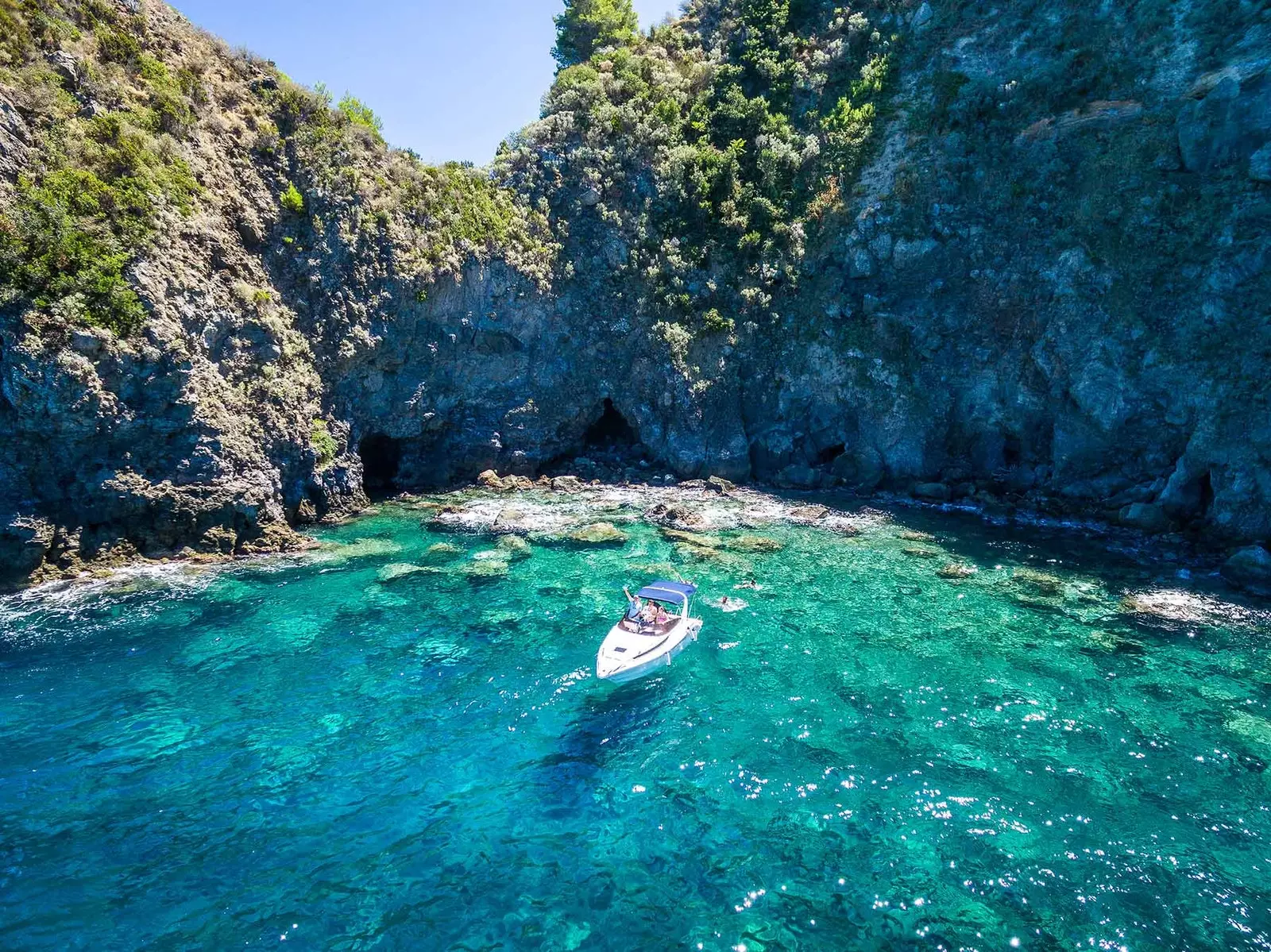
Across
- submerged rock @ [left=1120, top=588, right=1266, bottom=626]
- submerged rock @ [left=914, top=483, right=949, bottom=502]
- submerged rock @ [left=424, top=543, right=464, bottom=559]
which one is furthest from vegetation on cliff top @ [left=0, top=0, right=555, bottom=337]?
submerged rock @ [left=1120, top=588, right=1266, bottom=626]

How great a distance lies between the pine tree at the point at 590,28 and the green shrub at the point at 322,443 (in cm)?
4279

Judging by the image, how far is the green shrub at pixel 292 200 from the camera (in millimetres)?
35062

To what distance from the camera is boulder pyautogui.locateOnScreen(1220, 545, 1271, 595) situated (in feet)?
84.3

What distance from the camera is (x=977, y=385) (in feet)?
127

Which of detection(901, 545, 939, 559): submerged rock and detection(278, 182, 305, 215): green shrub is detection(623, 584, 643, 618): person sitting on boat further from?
detection(278, 182, 305, 215): green shrub

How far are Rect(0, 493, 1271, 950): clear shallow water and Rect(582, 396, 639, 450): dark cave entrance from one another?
2199 cm

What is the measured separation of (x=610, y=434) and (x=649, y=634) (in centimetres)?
A: 2894

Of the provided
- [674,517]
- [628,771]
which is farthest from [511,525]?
[628,771]

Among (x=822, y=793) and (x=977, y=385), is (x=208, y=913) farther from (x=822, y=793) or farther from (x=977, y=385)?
(x=977, y=385)

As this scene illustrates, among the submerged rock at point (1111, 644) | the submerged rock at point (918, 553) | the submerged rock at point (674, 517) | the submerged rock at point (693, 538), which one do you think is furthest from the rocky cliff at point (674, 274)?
the submerged rock at point (1111, 644)

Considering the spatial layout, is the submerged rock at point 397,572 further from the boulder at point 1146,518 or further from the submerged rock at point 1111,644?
the boulder at point 1146,518

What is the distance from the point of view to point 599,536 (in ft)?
106

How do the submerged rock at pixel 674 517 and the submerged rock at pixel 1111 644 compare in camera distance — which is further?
the submerged rock at pixel 674 517

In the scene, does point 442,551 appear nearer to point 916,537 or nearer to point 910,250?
point 916,537
